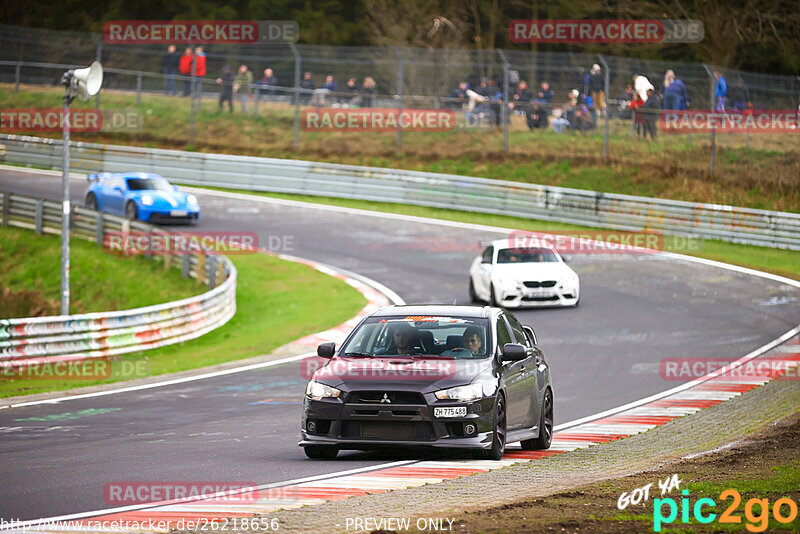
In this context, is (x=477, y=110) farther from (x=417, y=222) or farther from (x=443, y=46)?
(x=443, y=46)

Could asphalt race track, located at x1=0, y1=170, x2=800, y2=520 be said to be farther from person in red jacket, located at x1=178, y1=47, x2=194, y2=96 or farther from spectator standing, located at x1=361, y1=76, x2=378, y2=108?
person in red jacket, located at x1=178, y1=47, x2=194, y2=96

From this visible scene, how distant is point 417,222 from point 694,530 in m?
28.3

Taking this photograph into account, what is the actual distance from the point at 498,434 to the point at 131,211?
78.8ft

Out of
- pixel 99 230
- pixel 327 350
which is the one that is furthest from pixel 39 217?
pixel 327 350

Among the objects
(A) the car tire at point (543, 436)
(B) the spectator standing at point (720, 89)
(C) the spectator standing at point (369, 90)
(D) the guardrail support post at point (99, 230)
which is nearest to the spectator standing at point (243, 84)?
(C) the spectator standing at point (369, 90)

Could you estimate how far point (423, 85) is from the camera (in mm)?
38469

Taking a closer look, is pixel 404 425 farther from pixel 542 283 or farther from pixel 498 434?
pixel 542 283

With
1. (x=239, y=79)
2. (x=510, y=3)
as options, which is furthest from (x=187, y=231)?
(x=510, y=3)

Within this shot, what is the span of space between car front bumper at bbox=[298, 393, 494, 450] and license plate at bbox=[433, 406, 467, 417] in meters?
0.03

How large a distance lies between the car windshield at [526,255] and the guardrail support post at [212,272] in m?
6.48

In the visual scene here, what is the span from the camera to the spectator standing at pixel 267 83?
39625 mm

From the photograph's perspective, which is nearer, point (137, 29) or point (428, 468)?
point (428, 468)

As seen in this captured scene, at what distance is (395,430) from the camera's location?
32.6 feet

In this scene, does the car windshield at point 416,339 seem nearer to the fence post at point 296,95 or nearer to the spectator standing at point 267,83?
the fence post at point 296,95
